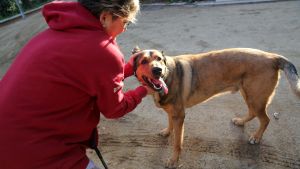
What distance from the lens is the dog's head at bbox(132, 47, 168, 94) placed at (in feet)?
10.5

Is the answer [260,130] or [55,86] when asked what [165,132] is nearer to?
[260,130]

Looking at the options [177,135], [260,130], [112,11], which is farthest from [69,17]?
[260,130]

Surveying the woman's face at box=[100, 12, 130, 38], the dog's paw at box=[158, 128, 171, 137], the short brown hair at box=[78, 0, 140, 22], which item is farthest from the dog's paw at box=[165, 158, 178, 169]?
the short brown hair at box=[78, 0, 140, 22]

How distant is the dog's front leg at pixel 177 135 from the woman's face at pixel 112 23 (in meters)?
1.79

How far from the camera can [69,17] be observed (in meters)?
2.09

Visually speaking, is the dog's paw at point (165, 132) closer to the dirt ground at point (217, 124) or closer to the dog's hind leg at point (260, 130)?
the dirt ground at point (217, 124)

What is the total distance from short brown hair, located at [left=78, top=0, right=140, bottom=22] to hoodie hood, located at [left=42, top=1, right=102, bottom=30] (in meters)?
0.04

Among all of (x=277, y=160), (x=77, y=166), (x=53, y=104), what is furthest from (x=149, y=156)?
(x=53, y=104)

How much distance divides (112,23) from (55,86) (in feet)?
2.00

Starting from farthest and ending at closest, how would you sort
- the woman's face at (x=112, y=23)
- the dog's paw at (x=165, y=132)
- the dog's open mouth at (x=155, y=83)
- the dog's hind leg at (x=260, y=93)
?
1. the dog's paw at (x=165, y=132)
2. the dog's hind leg at (x=260, y=93)
3. the dog's open mouth at (x=155, y=83)
4. the woman's face at (x=112, y=23)

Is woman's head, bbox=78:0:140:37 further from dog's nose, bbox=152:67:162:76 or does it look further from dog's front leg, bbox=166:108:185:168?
dog's front leg, bbox=166:108:185:168

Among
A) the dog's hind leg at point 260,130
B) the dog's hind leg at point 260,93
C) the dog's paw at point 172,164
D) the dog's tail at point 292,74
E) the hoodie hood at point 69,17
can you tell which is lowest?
the dog's paw at point 172,164

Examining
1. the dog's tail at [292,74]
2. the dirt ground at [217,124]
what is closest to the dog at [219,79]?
the dog's tail at [292,74]

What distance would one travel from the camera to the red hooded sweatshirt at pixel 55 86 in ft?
6.73
